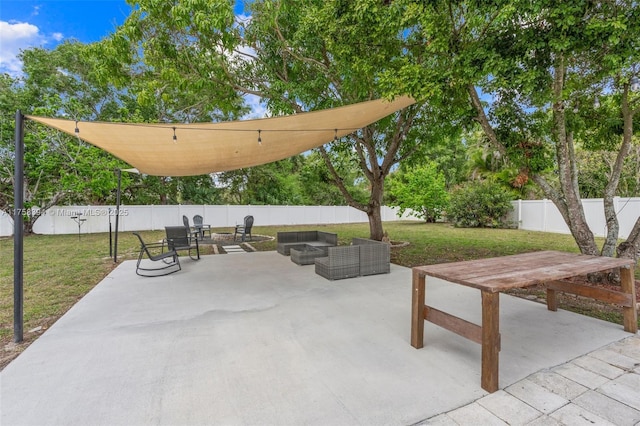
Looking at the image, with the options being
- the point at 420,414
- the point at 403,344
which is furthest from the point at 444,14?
the point at 420,414

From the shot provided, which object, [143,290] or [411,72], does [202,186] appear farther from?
[411,72]

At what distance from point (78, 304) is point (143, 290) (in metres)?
0.73

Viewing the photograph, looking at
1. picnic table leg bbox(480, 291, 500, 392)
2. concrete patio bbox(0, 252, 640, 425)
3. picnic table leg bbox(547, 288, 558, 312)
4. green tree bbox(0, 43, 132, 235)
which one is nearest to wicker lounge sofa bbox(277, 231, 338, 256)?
concrete patio bbox(0, 252, 640, 425)

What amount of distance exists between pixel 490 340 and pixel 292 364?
1.35 m

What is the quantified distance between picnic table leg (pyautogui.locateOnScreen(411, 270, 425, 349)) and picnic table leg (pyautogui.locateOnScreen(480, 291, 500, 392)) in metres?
0.55

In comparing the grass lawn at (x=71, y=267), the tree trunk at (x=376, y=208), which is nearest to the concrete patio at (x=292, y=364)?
the grass lawn at (x=71, y=267)

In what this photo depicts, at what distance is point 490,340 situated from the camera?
185 centimetres

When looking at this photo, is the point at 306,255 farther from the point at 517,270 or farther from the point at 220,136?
the point at 517,270

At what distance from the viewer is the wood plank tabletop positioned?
76.6 inches

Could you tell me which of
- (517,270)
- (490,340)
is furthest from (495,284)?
(517,270)

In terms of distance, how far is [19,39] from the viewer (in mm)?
10875

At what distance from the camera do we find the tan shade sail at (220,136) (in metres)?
3.44

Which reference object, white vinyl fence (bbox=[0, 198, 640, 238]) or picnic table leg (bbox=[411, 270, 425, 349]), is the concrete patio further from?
white vinyl fence (bbox=[0, 198, 640, 238])

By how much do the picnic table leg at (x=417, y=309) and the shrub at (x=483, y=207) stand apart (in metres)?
12.7
